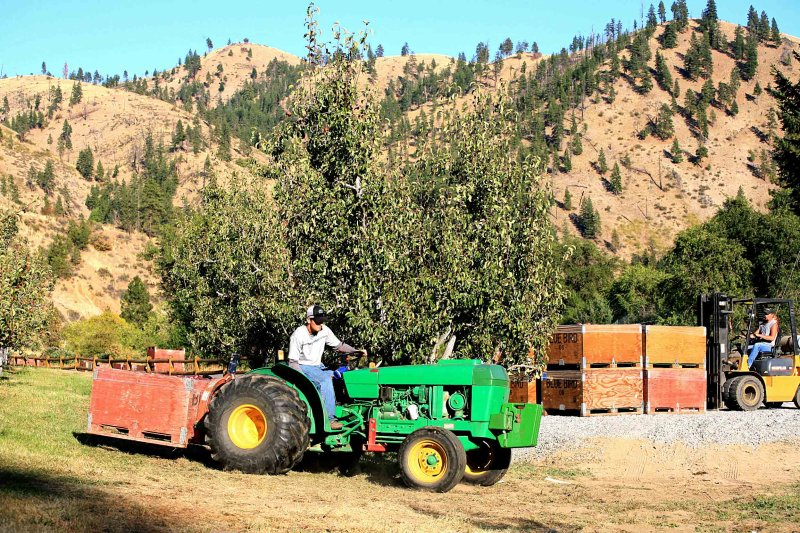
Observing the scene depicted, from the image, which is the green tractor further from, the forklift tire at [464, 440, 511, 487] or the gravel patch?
the gravel patch

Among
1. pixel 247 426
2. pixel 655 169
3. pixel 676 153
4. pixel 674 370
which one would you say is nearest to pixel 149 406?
pixel 247 426

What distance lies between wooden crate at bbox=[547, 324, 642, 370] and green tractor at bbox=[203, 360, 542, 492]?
10.1 metres

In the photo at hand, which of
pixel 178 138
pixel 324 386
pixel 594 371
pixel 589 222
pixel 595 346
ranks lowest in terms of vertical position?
pixel 324 386

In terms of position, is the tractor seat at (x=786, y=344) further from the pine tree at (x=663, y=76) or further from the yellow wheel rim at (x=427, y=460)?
the pine tree at (x=663, y=76)

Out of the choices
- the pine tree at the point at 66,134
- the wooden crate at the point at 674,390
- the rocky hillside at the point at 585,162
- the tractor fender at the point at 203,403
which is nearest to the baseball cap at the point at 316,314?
the tractor fender at the point at 203,403

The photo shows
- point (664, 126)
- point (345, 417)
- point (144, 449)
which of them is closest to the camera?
point (345, 417)

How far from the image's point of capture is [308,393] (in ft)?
41.2

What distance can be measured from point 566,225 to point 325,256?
124659 millimetres

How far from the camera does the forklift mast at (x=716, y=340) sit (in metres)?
24.1

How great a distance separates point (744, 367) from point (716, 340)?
3.45ft

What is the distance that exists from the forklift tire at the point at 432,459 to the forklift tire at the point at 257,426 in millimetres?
1441

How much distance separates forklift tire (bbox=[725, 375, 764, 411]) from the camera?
23688 millimetres

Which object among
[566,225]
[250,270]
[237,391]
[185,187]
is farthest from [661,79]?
[237,391]

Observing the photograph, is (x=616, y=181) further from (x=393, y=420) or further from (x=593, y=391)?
(x=393, y=420)
